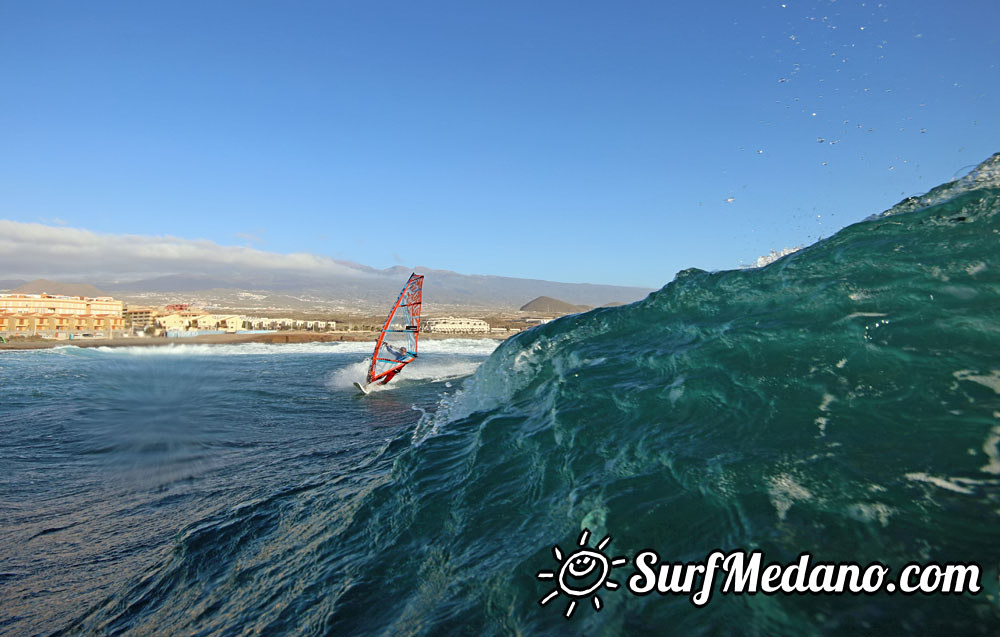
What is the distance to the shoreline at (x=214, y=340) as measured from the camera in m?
51.8

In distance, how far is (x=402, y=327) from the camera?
96.6ft

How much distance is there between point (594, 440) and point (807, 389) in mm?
1822

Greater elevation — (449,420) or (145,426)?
(449,420)

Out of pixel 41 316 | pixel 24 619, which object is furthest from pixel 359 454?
pixel 41 316

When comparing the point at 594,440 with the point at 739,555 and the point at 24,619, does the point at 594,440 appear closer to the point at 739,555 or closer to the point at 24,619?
the point at 739,555

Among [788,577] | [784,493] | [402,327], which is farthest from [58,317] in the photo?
[788,577]

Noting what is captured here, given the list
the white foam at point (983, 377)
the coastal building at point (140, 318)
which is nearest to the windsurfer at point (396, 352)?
the white foam at point (983, 377)

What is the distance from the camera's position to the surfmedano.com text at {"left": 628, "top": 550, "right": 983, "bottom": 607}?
7.97ft

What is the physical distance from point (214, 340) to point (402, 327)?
4260 cm

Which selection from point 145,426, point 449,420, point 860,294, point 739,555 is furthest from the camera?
point 145,426

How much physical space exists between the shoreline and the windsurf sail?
78.6 feet

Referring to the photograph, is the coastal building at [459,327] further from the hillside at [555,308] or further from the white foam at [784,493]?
the white foam at [784,493]

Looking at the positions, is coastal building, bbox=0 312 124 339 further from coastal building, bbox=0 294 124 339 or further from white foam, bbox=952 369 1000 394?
white foam, bbox=952 369 1000 394

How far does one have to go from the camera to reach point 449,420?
24.5 feet
